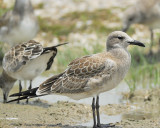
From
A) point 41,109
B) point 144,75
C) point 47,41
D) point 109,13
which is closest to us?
point 41,109

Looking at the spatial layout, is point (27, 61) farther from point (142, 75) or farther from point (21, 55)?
point (142, 75)

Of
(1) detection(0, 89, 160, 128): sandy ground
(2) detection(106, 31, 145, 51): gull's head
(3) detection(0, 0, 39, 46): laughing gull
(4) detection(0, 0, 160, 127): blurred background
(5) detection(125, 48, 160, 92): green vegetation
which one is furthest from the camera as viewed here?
(3) detection(0, 0, 39, 46): laughing gull

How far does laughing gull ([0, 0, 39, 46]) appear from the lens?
1120 centimetres

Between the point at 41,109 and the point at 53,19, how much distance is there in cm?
675

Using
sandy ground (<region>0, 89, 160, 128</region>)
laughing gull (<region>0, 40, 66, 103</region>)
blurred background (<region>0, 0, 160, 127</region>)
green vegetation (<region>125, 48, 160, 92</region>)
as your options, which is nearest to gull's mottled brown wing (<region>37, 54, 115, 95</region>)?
sandy ground (<region>0, 89, 160, 128</region>)

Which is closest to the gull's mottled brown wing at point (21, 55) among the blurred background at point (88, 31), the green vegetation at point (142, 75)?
the blurred background at point (88, 31)

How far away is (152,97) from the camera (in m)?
8.06

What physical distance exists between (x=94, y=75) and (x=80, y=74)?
9.4 inches

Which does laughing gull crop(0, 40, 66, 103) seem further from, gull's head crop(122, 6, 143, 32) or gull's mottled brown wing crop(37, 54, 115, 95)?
gull's head crop(122, 6, 143, 32)

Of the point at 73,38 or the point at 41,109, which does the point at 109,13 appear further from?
the point at 41,109

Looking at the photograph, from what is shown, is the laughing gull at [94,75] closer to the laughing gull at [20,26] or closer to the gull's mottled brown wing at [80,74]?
the gull's mottled brown wing at [80,74]

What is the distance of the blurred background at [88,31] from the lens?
9.81 meters

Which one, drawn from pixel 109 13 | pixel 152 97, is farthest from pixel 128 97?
pixel 109 13

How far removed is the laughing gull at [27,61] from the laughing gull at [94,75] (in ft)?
3.60
